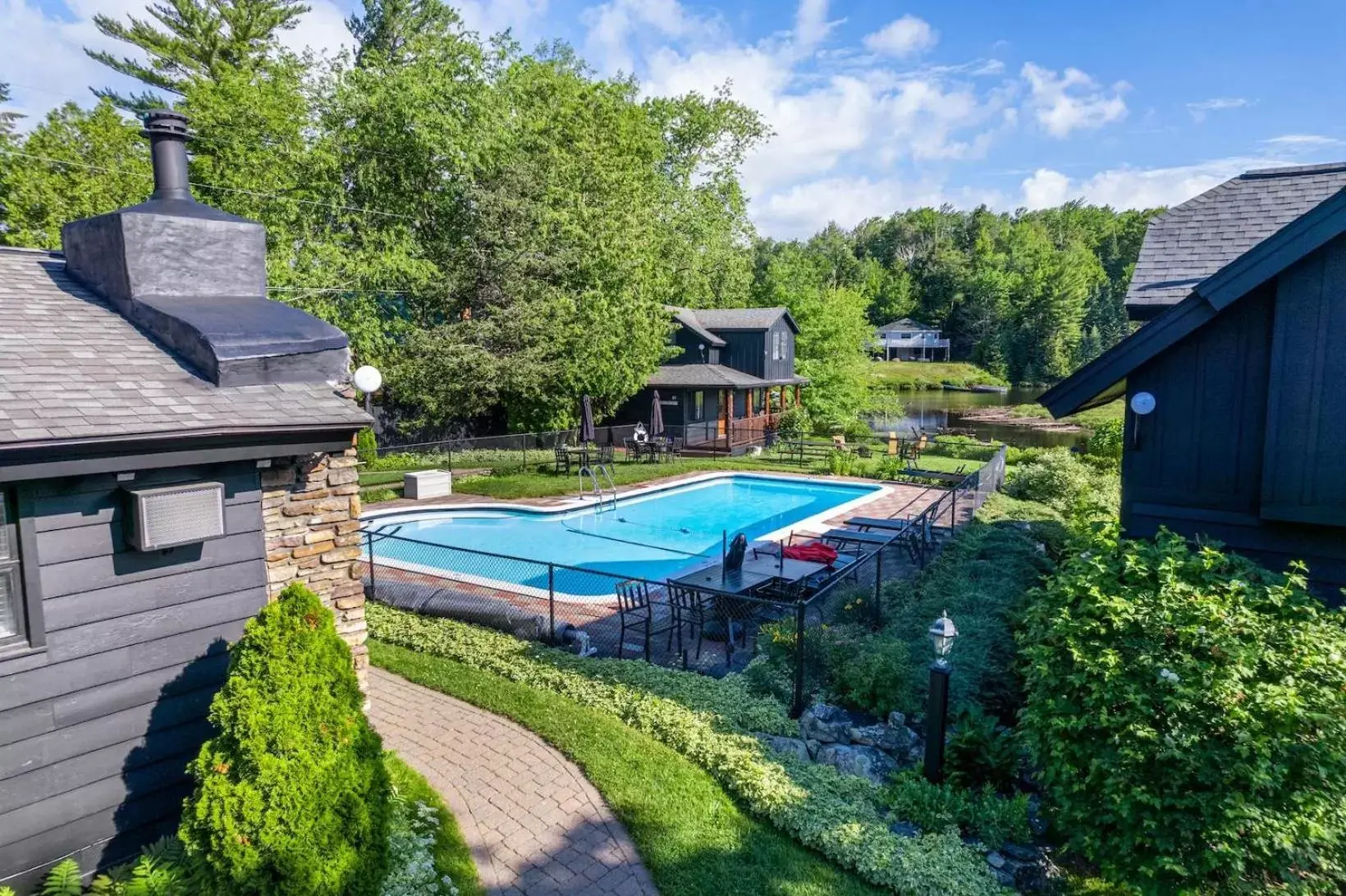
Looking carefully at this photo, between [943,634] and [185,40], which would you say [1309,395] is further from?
[185,40]

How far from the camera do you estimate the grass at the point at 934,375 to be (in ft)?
219

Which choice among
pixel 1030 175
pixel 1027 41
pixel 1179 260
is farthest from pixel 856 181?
pixel 1179 260

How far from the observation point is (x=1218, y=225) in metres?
7.59

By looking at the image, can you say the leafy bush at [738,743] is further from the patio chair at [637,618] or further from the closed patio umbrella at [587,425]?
the closed patio umbrella at [587,425]

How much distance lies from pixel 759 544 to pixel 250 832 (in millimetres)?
11338

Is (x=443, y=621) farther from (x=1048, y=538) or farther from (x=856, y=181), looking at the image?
(x=856, y=181)

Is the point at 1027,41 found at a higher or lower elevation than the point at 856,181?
lower

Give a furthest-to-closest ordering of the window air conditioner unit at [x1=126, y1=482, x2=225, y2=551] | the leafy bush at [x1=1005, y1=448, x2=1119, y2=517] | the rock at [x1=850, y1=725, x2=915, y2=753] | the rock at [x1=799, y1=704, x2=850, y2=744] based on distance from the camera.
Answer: the leafy bush at [x1=1005, y1=448, x2=1119, y2=517] → the rock at [x1=799, y1=704, x2=850, y2=744] → the rock at [x1=850, y1=725, x2=915, y2=753] → the window air conditioner unit at [x1=126, y1=482, x2=225, y2=551]

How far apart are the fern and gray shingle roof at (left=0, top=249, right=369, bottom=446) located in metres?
2.38

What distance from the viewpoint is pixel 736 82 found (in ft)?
132

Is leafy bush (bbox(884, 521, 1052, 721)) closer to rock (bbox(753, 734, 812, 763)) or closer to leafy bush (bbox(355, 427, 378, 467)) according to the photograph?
rock (bbox(753, 734, 812, 763))

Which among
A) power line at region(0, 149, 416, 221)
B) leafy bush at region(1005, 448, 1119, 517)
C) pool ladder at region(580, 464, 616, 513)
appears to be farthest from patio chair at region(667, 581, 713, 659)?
power line at region(0, 149, 416, 221)

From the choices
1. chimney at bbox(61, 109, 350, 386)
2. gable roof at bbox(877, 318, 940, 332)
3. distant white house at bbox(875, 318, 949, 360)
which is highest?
gable roof at bbox(877, 318, 940, 332)

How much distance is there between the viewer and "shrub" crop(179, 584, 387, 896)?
3797 millimetres
